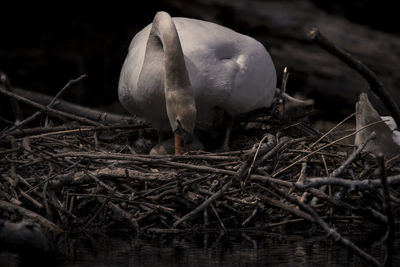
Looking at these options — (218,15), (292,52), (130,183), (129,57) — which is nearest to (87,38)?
(218,15)

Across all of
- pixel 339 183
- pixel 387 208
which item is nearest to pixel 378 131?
pixel 339 183

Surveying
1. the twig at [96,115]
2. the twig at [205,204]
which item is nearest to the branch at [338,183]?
the twig at [205,204]

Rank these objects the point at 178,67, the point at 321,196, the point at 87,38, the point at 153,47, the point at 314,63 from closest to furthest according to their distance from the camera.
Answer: the point at 321,196, the point at 178,67, the point at 153,47, the point at 314,63, the point at 87,38

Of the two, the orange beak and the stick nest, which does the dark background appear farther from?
the stick nest

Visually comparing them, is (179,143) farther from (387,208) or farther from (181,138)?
(387,208)

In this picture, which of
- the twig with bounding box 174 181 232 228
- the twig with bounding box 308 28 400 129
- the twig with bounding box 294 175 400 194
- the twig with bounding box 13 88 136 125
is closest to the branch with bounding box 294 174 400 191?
the twig with bounding box 294 175 400 194

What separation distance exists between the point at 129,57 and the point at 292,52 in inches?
189

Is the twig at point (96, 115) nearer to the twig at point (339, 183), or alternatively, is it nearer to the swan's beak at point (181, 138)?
the swan's beak at point (181, 138)

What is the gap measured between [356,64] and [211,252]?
1.43m

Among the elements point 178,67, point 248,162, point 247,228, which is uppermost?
point 178,67

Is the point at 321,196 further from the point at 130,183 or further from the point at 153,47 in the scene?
the point at 153,47

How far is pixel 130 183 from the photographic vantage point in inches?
228

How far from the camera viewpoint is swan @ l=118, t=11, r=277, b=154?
Result: 6.44 metres

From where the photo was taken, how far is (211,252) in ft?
16.1
